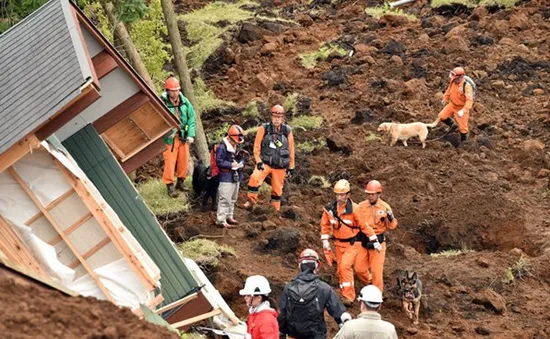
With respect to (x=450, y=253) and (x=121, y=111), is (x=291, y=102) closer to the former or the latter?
(x=450, y=253)

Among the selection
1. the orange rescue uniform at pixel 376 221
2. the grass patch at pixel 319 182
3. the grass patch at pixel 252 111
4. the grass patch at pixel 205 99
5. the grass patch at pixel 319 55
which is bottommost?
the grass patch at pixel 319 55

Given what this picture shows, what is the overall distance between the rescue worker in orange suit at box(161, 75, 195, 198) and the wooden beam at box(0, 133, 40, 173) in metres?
6.25

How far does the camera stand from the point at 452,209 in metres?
20.2

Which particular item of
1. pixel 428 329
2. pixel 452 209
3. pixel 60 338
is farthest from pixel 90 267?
pixel 452 209

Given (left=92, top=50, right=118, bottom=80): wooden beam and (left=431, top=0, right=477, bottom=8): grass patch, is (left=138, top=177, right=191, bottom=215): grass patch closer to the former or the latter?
(left=92, top=50, right=118, bottom=80): wooden beam

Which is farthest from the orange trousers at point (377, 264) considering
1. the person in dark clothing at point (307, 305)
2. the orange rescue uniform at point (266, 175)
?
the person in dark clothing at point (307, 305)

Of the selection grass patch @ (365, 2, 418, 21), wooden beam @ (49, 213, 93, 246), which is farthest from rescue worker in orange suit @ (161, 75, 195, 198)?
grass patch @ (365, 2, 418, 21)

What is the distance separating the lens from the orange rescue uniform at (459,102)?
2275 centimetres

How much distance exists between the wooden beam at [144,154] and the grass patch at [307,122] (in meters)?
10.6

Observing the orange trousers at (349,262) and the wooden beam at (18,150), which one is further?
the orange trousers at (349,262)

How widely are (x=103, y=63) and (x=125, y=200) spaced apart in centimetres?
170

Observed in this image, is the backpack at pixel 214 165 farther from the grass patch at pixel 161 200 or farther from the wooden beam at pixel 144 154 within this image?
the wooden beam at pixel 144 154

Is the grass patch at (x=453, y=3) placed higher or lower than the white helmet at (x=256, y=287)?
lower

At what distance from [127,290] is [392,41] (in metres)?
18.8
